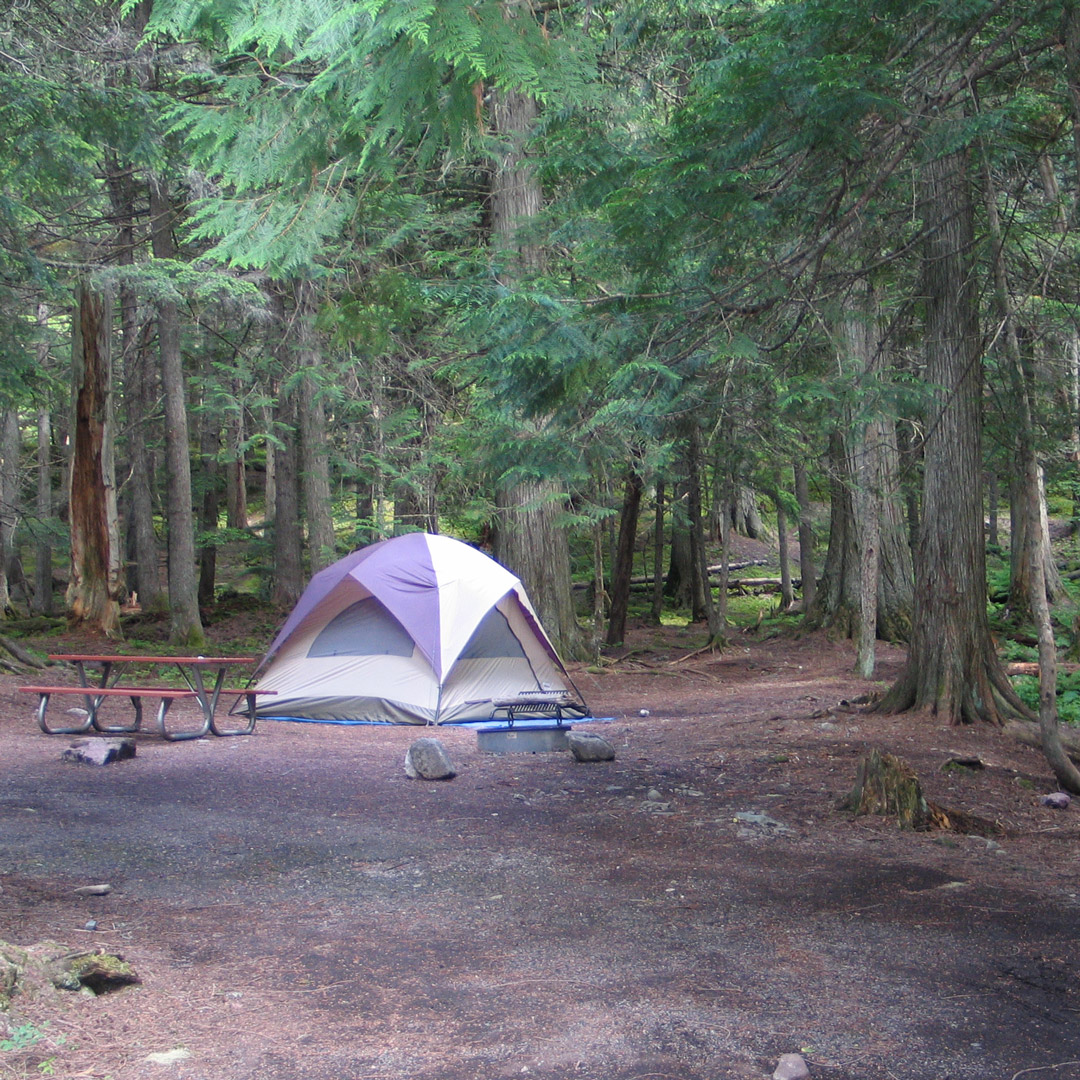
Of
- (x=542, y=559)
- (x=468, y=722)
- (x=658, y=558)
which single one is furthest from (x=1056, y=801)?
(x=658, y=558)

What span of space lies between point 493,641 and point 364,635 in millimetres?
1521

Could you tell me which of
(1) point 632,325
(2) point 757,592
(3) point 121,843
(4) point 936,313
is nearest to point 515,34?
(1) point 632,325

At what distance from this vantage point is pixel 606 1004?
3.39 metres

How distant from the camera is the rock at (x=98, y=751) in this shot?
7.62m

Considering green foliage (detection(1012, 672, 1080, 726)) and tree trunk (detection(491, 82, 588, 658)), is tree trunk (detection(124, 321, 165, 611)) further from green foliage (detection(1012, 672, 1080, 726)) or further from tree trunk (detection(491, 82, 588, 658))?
green foliage (detection(1012, 672, 1080, 726))

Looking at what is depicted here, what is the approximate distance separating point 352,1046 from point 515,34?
3559 mm

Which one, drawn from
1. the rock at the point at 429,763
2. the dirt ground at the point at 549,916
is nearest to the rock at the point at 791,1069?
the dirt ground at the point at 549,916

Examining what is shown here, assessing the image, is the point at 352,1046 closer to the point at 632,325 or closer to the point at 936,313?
the point at 632,325

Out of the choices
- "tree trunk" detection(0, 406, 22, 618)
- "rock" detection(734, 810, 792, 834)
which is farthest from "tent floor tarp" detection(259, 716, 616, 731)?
"tree trunk" detection(0, 406, 22, 618)

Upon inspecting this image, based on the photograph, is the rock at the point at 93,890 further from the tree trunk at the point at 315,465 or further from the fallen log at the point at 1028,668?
the tree trunk at the point at 315,465

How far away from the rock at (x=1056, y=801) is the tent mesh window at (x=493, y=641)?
6321mm

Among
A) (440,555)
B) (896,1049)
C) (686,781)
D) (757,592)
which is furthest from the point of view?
(757,592)

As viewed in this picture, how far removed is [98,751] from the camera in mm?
7703

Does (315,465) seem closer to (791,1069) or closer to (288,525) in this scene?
(288,525)
